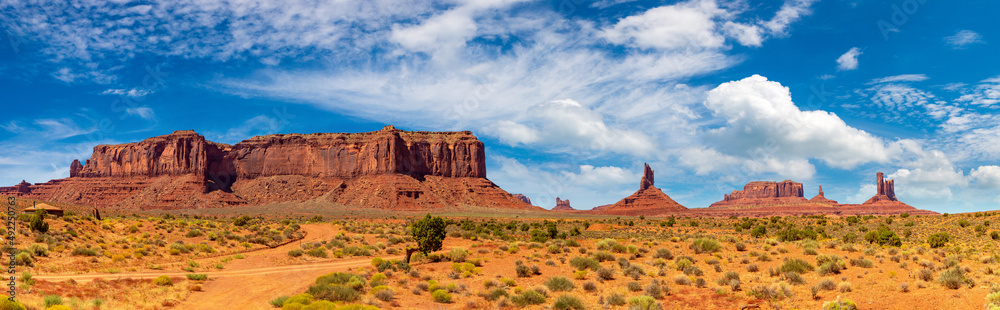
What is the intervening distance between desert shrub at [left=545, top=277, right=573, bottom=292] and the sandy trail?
9.23 meters

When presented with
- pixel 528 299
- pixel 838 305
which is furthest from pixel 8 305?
pixel 838 305

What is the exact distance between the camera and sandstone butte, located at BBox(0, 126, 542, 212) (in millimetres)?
132750

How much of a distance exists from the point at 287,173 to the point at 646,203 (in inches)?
4304

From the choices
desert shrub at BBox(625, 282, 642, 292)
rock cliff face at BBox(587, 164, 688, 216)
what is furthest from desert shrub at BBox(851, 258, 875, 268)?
rock cliff face at BBox(587, 164, 688, 216)

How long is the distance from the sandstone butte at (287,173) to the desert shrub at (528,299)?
4358 inches

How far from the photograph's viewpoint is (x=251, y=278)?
2266 cm

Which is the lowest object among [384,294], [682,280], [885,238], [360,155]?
[384,294]

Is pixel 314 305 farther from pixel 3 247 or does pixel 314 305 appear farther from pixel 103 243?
pixel 103 243

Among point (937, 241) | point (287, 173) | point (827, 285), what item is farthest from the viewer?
point (287, 173)

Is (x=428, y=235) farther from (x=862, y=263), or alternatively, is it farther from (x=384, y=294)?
(x=862, y=263)

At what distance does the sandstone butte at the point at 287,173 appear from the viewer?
436 ft

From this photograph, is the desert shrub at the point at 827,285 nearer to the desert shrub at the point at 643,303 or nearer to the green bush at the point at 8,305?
the desert shrub at the point at 643,303

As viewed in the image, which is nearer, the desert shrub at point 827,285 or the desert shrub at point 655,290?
the desert shrub at point 827,285

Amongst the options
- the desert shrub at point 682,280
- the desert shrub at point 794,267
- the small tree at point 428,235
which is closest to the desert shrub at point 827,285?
the desert shrub at point 794,267
